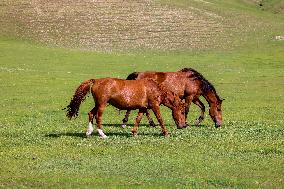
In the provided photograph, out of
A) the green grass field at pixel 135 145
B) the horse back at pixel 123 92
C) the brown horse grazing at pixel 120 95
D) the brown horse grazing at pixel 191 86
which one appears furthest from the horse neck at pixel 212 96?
the horse back at pixel 123 92

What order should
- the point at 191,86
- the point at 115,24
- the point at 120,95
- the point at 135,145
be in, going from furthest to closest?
the point at 115,24 → the point at 191,86 → the point at 120,95 → the point at 135,145

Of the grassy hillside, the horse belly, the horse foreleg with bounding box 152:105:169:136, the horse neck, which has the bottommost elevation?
the grassy hillside

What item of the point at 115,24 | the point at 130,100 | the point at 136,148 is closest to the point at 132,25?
the point at 115,24

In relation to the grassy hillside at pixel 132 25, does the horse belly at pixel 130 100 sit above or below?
above

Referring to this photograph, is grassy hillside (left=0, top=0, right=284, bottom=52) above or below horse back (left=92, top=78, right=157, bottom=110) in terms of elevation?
below

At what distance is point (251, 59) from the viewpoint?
58.3m

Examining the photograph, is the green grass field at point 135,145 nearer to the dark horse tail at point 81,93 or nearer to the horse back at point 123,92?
the dark horse tail at point 81,93

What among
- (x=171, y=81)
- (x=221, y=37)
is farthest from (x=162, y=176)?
(x=221, y=37)

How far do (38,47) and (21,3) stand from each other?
17.5m

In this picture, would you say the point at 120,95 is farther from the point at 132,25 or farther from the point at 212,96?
the point at 132,25

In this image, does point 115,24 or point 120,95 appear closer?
point 120,95

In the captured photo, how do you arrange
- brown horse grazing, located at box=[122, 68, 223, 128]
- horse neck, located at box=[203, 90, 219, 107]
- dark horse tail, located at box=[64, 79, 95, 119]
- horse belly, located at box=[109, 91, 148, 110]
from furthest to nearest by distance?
horse neck, located at box=[203, 90, 219, 107] < brown horse grazing, located at box=[122, 68, 223, 128] < dark horse tail, located at box=[64, 79, 95, 119] < horse belly, located at box=[109, 91, 148, 110]

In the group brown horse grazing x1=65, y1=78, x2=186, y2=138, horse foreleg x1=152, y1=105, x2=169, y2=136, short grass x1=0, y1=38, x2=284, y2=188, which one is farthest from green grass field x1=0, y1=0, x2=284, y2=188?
brown horse grazing x1=65, y1=78, x2=186, y2=138

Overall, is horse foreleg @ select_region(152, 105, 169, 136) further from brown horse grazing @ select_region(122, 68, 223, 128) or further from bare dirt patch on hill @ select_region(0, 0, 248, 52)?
bare dirt patch on hill @ select_region(0, 0, 248, 52)
